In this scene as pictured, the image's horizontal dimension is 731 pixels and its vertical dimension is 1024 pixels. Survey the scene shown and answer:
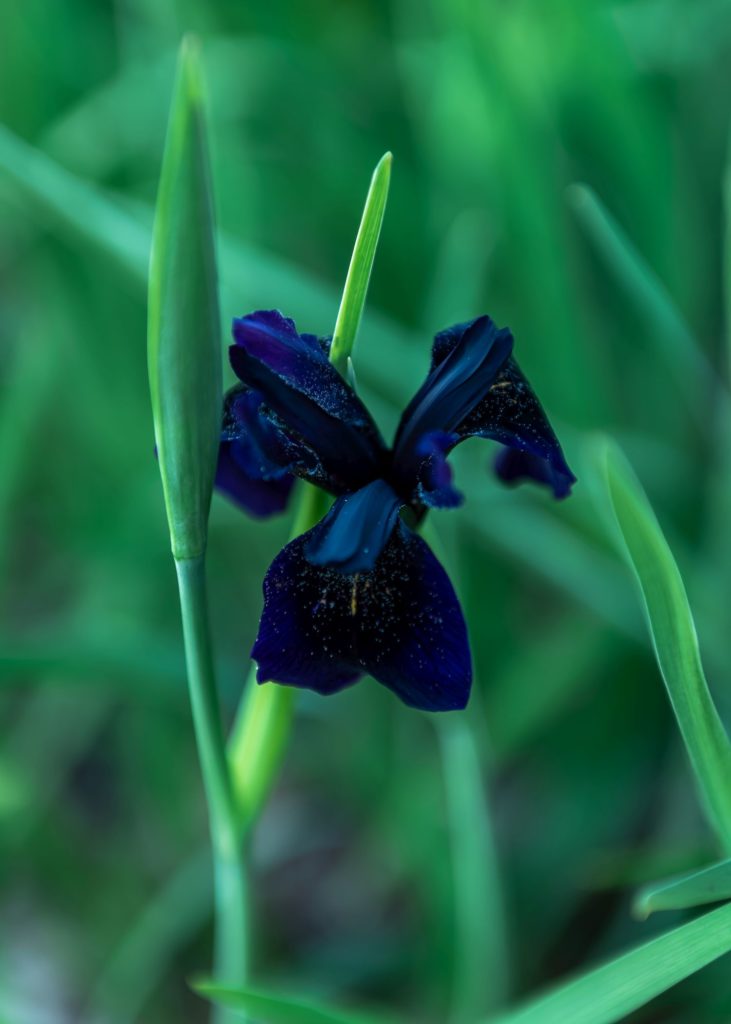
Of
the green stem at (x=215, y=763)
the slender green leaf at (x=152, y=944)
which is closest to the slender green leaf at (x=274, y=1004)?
the green stem at (x=215, y=763)

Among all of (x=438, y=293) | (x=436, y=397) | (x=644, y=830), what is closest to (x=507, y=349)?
(x=436, y=397)

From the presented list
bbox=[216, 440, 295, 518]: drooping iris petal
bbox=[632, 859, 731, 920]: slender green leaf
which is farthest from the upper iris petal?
bbox=[632, 859, 731, 920]: slender green leaf

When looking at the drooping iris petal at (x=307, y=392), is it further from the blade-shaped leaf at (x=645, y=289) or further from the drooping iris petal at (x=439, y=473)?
the blade-shaped leaf at (x=645, y=289)

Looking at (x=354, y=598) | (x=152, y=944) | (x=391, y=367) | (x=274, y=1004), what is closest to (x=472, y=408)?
(x=354, y=598)

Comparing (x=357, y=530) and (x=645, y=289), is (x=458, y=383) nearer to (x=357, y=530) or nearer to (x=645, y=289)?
(x=357, y=530)

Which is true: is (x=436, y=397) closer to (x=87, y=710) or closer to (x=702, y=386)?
(x=702, y=386)

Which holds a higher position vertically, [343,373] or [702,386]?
[702,386]
